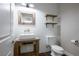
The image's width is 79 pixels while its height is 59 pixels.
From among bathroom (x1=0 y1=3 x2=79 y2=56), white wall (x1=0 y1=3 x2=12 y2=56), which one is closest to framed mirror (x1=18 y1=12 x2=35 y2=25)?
bathroom (x1=0 y1=3 x2=79 y2=56)

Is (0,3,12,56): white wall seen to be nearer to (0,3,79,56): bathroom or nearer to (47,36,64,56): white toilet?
(0,3,79,56): bathroom

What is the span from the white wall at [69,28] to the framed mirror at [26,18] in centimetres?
51

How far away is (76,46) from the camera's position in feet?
4.81

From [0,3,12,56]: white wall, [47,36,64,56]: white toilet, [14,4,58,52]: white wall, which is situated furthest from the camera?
[47,36,64,56]: white toilet

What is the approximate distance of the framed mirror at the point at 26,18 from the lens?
1.40 metres

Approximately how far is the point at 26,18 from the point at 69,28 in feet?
2.62

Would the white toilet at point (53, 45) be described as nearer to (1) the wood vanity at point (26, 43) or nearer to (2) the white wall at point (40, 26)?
(2) the white wall at point (40, 26)

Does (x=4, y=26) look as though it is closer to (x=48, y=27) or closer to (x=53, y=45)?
(x=48, y=27)

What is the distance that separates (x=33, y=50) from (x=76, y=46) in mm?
770

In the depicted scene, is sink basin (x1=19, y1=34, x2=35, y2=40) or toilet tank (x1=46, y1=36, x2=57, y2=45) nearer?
sink basin (x1=19, y1=34, x2=35, y2=40)

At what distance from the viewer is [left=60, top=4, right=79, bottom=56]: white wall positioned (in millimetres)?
1438

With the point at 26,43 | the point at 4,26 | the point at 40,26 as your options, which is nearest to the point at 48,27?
the point at 40,26

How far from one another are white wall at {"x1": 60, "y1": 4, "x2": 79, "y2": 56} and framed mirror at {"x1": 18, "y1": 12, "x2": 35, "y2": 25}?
513mm

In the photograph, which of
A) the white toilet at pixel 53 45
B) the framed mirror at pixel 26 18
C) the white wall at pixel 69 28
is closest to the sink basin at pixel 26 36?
the framed mirror at pixel 26 18
